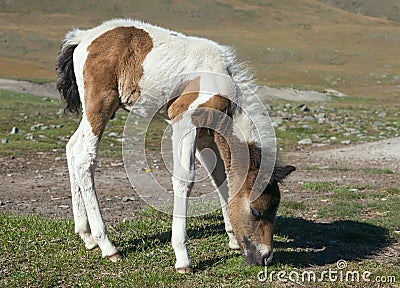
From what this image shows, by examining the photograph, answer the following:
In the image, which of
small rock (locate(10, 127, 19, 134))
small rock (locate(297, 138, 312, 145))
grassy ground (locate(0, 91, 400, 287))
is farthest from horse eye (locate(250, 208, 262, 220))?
small rock (locate(10, 127, 19, 134))

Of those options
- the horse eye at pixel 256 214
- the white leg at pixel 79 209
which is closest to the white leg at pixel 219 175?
the horse eye at pixel 256 214

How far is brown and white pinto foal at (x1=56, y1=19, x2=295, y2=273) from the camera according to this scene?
6.88m

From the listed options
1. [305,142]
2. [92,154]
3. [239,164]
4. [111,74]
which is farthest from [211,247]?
[305,142]

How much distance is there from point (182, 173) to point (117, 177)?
652 cm

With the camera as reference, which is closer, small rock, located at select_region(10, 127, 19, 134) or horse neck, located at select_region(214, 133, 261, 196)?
horse neck, located at select_region(214, 133, 261, 196)

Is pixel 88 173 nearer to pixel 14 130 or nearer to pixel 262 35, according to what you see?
pixel 14 130

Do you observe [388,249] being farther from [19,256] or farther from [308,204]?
[19,256]

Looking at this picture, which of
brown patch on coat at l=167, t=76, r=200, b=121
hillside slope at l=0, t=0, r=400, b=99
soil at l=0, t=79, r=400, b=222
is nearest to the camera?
brown patch on coat at l=167, t=76, r=200, b=121

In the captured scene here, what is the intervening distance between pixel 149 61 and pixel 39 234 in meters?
2.83

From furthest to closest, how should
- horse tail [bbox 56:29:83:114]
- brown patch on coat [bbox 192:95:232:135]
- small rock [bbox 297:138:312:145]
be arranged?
small rock [bbox 297:138:312:145] → horse tail [bbox 56:29:83:114] → brown patch on coat [bbox 192:95:232:135]

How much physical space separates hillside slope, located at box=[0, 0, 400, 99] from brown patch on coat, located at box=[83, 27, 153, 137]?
132 feet

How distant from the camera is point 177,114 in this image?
7.06 meters

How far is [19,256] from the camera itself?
7.12m

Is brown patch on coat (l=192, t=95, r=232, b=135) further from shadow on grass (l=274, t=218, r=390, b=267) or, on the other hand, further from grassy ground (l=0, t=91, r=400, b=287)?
shadow on grass (l=274, t=218, r=390, b=267)
